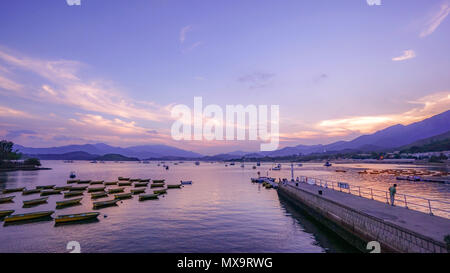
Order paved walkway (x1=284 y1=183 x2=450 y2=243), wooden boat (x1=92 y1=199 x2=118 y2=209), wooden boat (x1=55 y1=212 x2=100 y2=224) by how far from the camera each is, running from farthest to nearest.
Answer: wooden boat (x1=92 y1=199 x2=118 y2=209)
wooden boat (x1=55 y1=212 x2=100 y2=224)
paved walkway (x1=284 y1=183 x2=450 y2=243)

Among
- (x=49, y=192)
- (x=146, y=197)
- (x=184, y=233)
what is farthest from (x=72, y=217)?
(x=49, y=192)

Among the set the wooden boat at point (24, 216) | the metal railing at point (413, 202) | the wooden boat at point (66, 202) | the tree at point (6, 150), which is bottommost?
the wooden boat at point (66, 202)

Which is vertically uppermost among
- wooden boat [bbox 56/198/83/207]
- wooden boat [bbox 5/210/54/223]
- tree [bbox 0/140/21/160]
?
tree [bbox 0/140/21/160]

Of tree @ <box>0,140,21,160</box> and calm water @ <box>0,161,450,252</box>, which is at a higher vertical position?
tree @ <box>0,140,21,160</box>

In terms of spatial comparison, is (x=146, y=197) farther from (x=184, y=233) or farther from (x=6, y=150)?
(x=6, y=150)

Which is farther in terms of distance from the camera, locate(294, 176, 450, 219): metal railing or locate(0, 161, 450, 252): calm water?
locate(0, 161, 450, 252): calm water

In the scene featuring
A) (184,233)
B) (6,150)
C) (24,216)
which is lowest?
(184,233)

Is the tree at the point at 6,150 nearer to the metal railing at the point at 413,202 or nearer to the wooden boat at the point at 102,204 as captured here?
the wooden boat at the point at 102,204

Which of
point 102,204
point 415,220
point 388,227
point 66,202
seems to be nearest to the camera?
point 388,227

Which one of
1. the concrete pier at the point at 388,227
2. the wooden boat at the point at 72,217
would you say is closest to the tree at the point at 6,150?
the wooden boat at the point at 72,217

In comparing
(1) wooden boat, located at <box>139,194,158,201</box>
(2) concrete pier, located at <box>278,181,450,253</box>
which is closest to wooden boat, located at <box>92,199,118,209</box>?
(1) wooden boat, located at <box>139,194,158,201</box>

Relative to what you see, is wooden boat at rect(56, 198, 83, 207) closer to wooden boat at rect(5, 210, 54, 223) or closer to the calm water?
the calm water

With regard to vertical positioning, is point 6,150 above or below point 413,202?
above
